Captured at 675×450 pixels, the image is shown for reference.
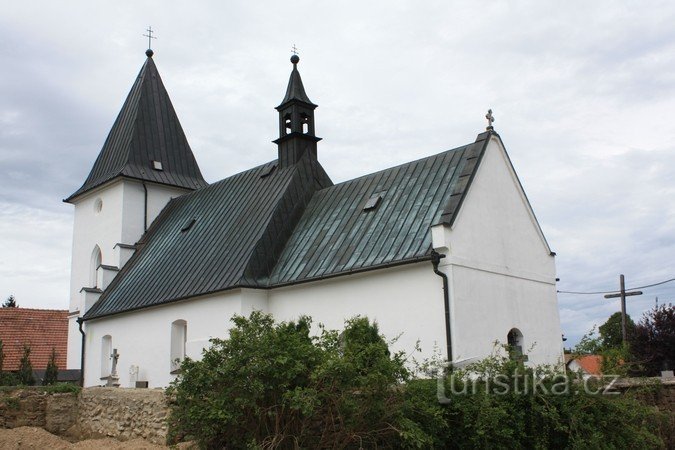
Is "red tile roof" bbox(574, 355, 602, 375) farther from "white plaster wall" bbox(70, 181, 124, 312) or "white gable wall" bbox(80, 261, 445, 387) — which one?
"white plaster wall" bbox(70, 181, 124, 312)

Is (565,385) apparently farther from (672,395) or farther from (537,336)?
(537,336)

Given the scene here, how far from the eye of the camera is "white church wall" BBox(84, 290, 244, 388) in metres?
17.0

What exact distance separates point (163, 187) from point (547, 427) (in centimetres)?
1877

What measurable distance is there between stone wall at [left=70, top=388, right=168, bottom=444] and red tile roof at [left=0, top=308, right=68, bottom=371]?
624 inches

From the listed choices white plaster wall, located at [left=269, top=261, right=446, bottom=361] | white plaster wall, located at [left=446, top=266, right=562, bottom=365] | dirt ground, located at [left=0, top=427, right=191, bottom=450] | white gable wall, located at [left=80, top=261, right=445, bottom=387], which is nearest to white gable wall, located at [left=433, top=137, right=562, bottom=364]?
white plaster wall, located at [left=446, top=266, right=562, bottom=365]

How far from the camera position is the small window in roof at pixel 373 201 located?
16859mm

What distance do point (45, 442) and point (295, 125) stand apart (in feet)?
39.9

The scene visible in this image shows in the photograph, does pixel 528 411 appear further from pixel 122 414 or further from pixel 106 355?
pixel 106 355

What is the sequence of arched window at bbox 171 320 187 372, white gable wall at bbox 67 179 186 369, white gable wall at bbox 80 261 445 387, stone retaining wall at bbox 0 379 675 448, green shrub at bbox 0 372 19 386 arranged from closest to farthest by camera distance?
stone retaining wall at bbox 0 379 675 448 < white gable wall at bbox 80 261 445 387 < green shrub at bbox 0 372 19 386 < arched window at bbox 171 320 187 372 < white gable wall at bbox 67 179 186 369

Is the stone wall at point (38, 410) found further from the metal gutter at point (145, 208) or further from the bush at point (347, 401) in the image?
the metal gutter at point (145, 208)

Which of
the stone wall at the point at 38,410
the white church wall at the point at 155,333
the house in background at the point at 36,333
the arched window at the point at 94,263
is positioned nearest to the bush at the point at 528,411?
the stone wall at the point at 38,410

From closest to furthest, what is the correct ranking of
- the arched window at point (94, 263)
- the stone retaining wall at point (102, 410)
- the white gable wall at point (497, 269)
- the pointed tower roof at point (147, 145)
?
the stone retaining wall at point (102, 410) → the white gable wall at point (497, 269) → the pointed tower roof at point (147, 145) → the arched window at point (94, 263)

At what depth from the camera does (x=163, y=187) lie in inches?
997

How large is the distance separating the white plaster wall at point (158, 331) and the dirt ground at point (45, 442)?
3931 mm
